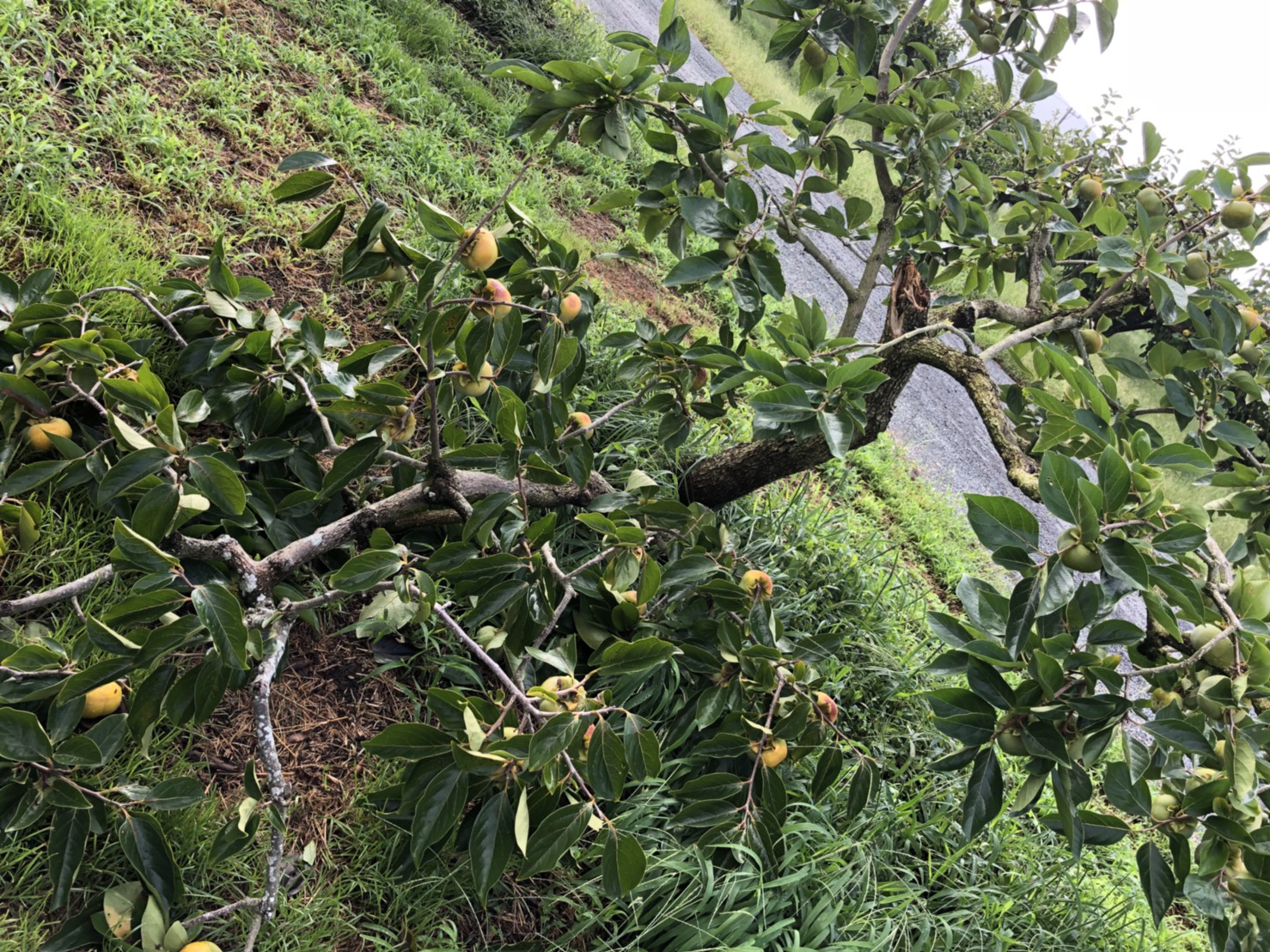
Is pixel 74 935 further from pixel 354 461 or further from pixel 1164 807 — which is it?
pixel 1164 807

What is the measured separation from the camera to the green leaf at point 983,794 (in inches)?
49.9

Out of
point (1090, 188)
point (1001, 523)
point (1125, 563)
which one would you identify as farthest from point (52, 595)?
point (1090, 188)

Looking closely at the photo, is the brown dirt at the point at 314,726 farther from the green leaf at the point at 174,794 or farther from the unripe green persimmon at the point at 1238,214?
the unripe green persimmon at the point at 1238,214

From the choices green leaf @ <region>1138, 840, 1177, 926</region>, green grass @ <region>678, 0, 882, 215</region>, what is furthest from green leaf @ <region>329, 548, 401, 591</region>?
green grass @ <region>678, 0, 882, 215</region>

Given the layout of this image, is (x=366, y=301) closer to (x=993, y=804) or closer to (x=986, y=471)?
(x=993, y=804)

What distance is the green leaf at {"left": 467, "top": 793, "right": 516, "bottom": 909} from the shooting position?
122 cm

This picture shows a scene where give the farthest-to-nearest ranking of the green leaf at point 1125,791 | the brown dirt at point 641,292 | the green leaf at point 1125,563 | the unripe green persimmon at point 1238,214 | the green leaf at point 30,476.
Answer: the brown dirt at point 641,292 < the unripe green persimmon at point 1238,214 < the green leaf at point 30,476 < the green leaf at point 1125,791 < the green leaf at point 1125,563

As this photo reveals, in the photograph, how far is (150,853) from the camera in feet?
4.03

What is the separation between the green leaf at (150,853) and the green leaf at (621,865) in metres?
0.68

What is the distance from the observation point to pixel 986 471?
19.9ft

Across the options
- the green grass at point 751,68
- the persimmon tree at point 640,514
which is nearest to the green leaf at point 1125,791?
the persimmon tree at point 640,514

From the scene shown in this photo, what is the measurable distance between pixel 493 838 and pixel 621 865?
21cm

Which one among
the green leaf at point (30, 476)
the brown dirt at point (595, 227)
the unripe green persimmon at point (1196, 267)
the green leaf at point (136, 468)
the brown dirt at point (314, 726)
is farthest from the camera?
the brown dirt at point (595, 227)

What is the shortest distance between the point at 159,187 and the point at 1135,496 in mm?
2644
